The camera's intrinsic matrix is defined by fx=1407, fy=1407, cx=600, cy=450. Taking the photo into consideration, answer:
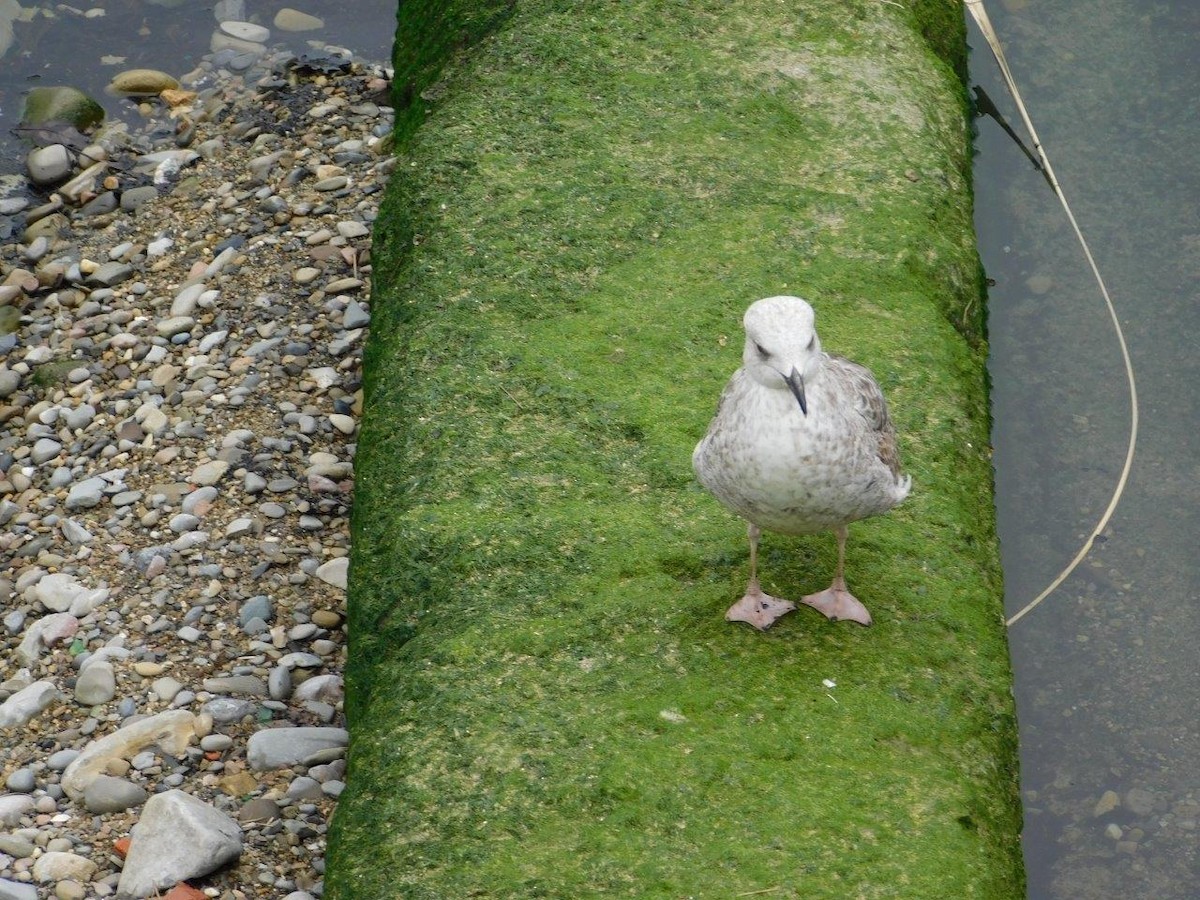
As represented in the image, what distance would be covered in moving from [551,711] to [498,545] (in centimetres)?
79

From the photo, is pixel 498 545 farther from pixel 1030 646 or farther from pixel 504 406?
pixel 1030 646

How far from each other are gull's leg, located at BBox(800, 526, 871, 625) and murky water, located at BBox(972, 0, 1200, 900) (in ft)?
4.28

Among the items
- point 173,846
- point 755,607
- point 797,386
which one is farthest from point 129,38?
point 797,386

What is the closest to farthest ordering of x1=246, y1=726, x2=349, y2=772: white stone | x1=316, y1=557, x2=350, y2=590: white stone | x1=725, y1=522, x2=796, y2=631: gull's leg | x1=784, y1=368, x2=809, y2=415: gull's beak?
1. x1=784, y1=368, x2=809, y2=415: gull's beak
2. x1=725, y1=522, x2=796, y2=631: gull's leg
3. x1=246, y1=726, x2=349, y2=772: white stone
4. x1=316, y1=557, x2=350, y2=590: white stone

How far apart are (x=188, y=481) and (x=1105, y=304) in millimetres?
4953

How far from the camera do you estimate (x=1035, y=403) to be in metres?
6.88

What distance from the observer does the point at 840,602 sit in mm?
4887

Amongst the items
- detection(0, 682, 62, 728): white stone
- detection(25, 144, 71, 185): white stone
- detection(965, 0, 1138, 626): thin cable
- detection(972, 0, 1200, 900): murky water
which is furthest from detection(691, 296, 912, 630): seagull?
detection(25, 144, 71, 185): white stone

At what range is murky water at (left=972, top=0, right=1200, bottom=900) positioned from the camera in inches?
218

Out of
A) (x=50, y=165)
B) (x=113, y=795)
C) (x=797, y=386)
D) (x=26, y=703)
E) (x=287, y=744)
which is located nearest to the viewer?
(x=797, y=386)

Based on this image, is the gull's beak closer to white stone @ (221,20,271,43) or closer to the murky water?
the murky water

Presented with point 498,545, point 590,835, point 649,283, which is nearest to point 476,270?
point 649,283

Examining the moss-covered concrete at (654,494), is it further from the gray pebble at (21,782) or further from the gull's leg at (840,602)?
the gray pebble at (21,782)

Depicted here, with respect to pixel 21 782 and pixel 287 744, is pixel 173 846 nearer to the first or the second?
pixel 287 744
